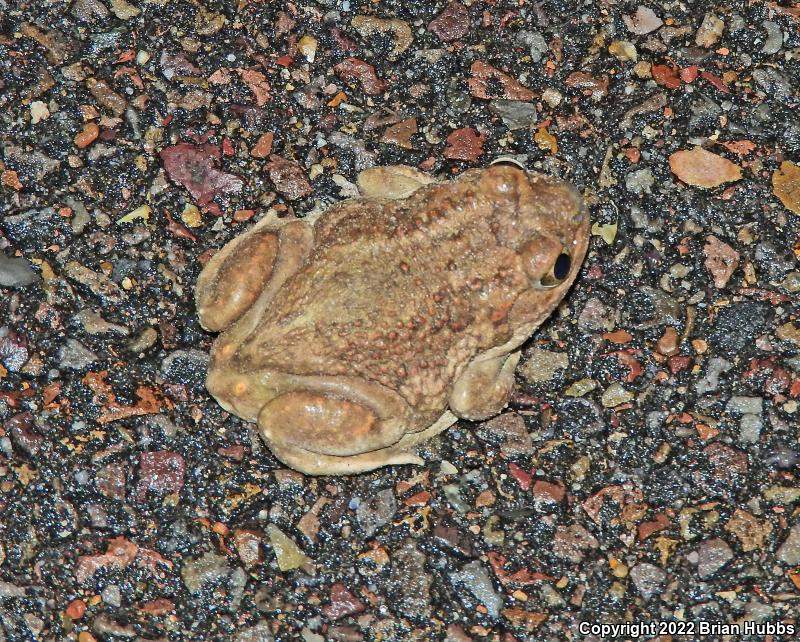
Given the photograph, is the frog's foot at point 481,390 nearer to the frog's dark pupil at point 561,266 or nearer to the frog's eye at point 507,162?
the frog's dark pupil at point 561,266

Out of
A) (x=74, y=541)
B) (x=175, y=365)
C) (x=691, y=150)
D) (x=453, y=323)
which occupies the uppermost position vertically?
(x=691, y=150)

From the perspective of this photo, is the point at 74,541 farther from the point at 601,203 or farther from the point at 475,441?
the point at 601,203

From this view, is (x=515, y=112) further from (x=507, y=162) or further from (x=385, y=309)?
(x=385, y=309)

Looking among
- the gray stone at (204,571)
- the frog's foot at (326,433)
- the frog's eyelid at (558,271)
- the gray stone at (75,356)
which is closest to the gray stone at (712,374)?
the frog's eyelid at (558,271)

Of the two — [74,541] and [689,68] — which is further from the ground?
[689,68]

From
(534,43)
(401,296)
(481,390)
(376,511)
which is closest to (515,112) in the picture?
(534,43)

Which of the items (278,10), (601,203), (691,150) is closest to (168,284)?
(278,10)
